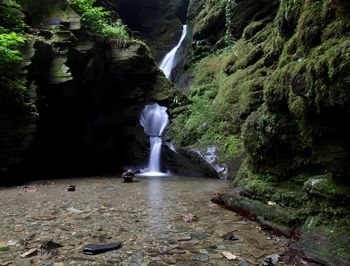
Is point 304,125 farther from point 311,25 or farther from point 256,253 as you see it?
point 256,253

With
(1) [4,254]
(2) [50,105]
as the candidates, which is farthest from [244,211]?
(2) [50,105]

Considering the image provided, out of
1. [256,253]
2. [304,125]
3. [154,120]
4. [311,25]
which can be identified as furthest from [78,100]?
[256,253]

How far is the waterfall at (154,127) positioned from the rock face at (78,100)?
499mm

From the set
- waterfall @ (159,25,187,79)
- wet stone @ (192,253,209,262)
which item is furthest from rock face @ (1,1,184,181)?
wet stone @ (192,253,209,262)

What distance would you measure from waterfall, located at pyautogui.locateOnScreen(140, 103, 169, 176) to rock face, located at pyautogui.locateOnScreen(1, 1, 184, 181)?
499mm

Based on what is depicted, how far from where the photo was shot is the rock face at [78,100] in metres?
10.8

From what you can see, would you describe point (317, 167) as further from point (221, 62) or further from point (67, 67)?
point (221, 62)

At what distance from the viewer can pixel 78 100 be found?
13469 mm

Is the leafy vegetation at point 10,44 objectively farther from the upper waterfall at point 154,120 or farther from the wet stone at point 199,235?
the wet stone at point 199,235

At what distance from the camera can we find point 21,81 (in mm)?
9953

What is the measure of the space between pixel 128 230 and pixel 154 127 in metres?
11.5

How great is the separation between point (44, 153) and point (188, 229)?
9242 mm

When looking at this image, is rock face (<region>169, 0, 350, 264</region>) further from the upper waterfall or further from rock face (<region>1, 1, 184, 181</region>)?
rock face (<region>1, 1, 184, 181</region>)

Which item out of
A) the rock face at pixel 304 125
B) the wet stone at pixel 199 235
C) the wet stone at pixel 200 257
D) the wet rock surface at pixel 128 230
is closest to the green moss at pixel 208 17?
the rock face at pixel 304 125
